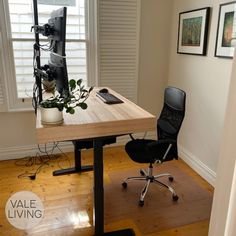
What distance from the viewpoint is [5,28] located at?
265 cm

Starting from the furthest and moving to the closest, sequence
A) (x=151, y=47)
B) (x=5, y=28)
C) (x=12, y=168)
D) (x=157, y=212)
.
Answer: (x=151, y=47)
(x=12, y=168)
(x=5, y=28)
(x=157, y=212)

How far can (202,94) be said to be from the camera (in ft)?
8.73

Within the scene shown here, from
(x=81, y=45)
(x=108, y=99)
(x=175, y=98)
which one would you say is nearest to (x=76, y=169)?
(x=108, y=99)

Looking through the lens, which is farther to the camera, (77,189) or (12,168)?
(12,168)

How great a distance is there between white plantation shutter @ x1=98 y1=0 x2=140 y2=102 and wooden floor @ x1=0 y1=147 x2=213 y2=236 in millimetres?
945

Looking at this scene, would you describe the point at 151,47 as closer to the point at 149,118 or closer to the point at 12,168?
the point at 149,118

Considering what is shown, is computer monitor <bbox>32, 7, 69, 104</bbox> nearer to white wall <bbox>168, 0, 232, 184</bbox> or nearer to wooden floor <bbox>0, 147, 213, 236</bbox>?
wooden floor <bbox>0, 147, 213, 236</bbox>

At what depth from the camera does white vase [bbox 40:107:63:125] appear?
143 cm

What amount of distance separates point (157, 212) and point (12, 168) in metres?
1.72

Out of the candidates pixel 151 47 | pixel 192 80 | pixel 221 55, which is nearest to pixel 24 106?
pixel 151 47

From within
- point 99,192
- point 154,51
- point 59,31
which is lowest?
point 99,192

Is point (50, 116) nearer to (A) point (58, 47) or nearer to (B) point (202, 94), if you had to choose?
(A) point (58, 47)

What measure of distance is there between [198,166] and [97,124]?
1735 millimetres

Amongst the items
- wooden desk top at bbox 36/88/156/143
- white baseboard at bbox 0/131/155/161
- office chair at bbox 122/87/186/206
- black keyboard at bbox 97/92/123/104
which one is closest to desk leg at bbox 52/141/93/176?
white baseboard at bbox 0/131/155/161
